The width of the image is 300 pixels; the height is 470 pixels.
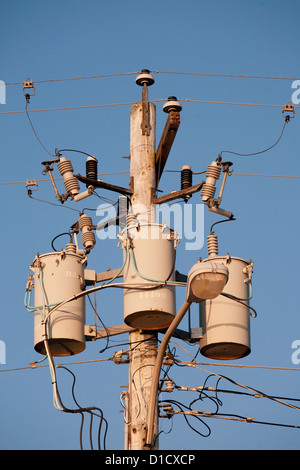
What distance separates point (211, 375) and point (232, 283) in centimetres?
131

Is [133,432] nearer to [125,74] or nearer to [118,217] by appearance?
[118,217]

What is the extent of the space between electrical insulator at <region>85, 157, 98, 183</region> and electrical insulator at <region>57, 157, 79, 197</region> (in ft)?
0.78

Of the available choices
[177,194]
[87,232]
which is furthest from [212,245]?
[87,232]

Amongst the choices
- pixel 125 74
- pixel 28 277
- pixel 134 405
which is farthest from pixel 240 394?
pixel 125 74

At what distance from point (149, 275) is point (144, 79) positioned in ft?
11.3

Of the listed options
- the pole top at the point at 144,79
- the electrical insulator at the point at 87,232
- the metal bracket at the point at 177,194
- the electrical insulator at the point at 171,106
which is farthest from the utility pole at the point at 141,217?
the electrical insulator at the point at 87,232

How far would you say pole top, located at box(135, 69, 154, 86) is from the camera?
70.1ft

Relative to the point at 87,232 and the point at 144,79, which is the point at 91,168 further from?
the point at 144,79

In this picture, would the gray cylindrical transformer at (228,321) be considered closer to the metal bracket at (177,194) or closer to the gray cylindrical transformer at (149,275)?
the gray cylindrical transformer at (149,275)

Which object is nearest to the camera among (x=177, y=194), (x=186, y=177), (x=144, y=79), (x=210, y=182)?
(x=210, y=182)

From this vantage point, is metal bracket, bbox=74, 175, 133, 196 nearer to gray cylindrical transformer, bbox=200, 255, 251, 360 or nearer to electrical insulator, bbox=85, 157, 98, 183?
electrical insulator, bbox=85, 157, 98, 183

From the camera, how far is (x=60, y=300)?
19.8 m

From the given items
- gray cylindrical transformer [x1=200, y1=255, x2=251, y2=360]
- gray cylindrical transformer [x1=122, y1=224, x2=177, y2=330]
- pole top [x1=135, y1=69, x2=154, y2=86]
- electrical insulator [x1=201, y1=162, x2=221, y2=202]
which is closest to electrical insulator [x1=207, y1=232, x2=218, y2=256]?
gray cylindrical transformer [x1=200, y1=255, x2=251, y2=360]

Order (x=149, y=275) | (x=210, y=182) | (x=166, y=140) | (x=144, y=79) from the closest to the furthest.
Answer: (x=149, y=275)
(x=210, y=182)
(x=166, y=140)
(x=144, y=79)
